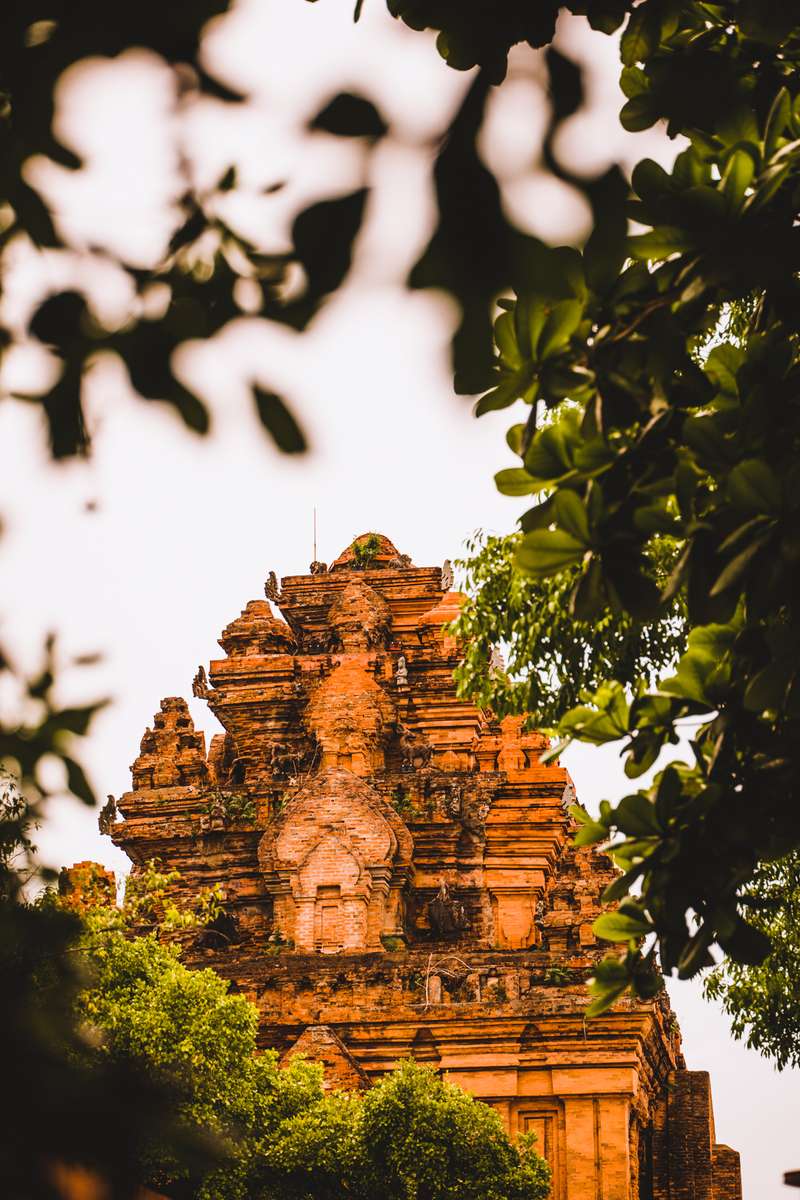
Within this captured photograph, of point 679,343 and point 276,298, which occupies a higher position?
point 679,343

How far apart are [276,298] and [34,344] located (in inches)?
16.0

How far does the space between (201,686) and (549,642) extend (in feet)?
64.8

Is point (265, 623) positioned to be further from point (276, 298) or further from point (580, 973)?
point (276, 298)

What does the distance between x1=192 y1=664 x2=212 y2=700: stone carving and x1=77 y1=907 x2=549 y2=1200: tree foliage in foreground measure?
14.1 m

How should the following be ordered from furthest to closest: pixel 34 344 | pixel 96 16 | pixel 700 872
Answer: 1. pixel 700 872
2. pixel 34 344
3. pixel 96 16

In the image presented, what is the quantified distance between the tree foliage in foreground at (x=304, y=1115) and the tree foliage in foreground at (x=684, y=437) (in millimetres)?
11086

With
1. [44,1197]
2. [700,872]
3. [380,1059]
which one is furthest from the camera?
[380,1059]

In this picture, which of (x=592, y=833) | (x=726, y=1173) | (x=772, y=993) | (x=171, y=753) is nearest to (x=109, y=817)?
(x=171, y=753)

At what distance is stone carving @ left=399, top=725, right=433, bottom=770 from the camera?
27609 millimetres

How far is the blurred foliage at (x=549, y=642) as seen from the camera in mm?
10906

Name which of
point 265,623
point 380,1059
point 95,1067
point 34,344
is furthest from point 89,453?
point 265,623

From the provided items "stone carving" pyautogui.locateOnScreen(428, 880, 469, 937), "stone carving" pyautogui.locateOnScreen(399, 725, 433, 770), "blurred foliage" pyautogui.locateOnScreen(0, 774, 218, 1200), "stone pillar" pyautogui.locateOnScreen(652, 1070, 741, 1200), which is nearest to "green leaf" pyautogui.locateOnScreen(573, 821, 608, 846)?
"blurred foliage" pyautogui.locateOnScreen(0, 774, 218, 1200)

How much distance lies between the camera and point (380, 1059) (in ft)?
67.5

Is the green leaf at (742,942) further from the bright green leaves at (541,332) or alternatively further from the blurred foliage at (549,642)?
the blurred foliage at (549,642)
